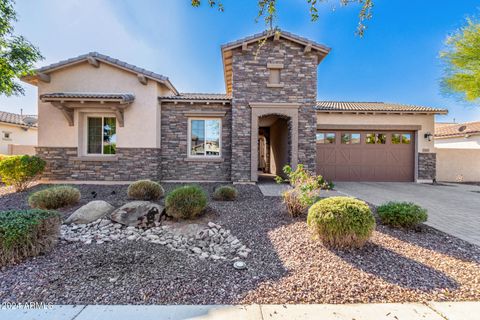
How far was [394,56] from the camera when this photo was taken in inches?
525

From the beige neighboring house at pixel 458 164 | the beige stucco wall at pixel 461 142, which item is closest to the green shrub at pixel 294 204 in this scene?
the beige neighboring house at pixel 458 164

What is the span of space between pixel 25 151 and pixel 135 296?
68.7ft

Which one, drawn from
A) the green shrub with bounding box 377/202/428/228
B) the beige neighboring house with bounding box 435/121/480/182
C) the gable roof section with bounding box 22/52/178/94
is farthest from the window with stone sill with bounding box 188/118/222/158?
the beige neighboring house with bounding box 435/121/480/182

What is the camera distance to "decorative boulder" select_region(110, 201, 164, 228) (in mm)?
5402

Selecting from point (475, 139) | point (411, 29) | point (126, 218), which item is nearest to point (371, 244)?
point (126, 218)

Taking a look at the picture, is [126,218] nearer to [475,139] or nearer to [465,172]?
[465,172]

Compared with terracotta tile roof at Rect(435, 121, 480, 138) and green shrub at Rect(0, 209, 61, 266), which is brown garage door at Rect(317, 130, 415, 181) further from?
green shrub at Rect(0, 209, 61, 266)

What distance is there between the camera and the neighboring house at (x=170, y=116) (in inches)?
395

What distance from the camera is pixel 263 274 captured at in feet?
11.0

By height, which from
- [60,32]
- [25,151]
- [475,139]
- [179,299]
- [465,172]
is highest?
[60,32]

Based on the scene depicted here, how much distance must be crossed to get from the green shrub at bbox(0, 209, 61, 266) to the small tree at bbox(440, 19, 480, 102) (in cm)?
1698

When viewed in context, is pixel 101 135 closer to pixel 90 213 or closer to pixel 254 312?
pixel 90 213

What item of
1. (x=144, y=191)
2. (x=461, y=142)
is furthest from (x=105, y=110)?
(x=461, y=142)

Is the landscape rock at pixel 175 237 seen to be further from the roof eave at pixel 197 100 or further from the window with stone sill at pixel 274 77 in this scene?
the window with stone sill at pixel 274 77
